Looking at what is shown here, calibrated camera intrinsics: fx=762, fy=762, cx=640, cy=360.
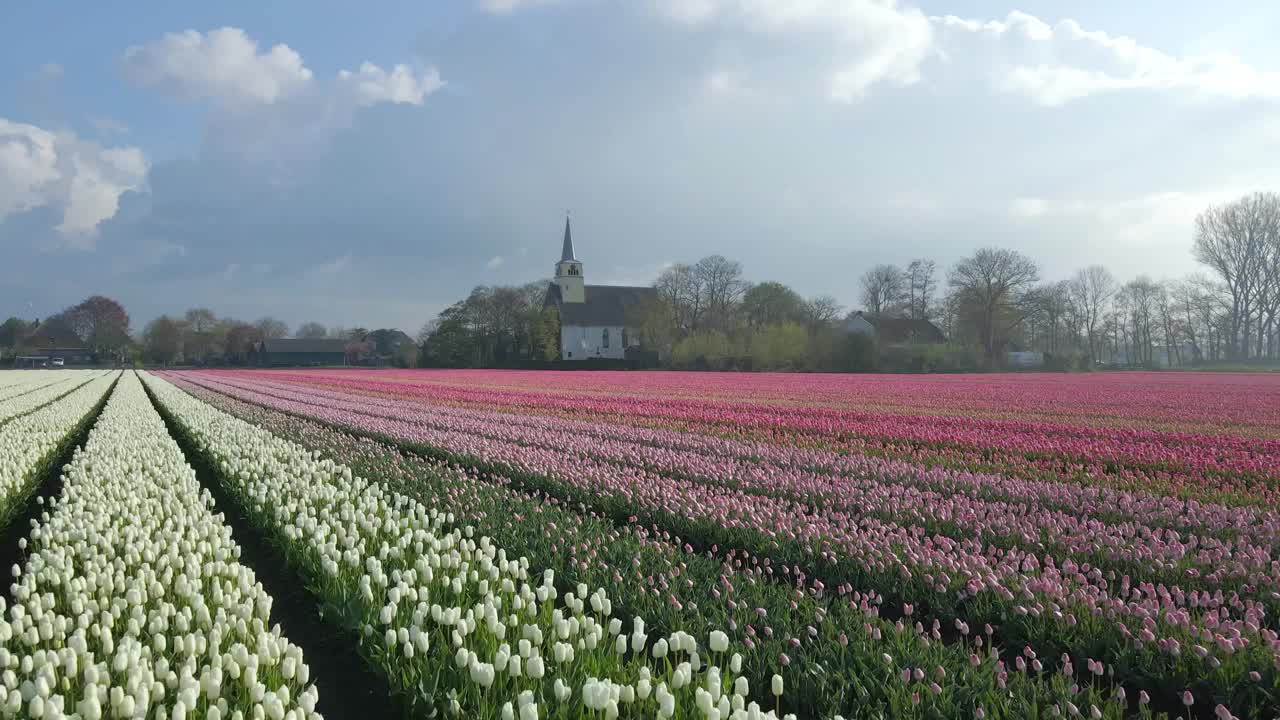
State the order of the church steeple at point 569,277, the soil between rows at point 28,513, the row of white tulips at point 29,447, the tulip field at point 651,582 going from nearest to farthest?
the tulip field at point 651,582 < the soil between rows at point 28,513 < the row of white tulips at point 29,447 < the church steeple at point 569,277

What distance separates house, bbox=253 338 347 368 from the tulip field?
99234 millimetres

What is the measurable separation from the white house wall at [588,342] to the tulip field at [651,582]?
307 feet

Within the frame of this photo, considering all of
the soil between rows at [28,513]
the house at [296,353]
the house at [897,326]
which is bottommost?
the soil between rows at [28,513]

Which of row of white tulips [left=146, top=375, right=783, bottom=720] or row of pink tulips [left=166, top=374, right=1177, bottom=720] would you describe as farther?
row of pink tulips [left=166, top=374, right=1177, bottom=720]

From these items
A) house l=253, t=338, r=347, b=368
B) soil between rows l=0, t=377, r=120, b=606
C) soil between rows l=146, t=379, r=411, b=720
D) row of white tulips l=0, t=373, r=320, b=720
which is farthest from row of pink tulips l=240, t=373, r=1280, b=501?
house l=253, t=338, r=347, b=368

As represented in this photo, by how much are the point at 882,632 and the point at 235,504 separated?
25.2 feet

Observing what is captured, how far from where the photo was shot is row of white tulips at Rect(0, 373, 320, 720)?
119 inches

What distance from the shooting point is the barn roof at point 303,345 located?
106 m

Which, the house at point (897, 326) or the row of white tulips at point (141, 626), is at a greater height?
the house at point (897, 326)

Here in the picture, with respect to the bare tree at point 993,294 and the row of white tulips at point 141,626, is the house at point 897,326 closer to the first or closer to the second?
the bare tree at point 993,294

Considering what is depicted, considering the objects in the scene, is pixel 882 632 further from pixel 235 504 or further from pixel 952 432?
pixel 952 432

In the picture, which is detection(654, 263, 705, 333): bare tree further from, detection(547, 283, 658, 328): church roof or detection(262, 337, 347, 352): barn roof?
detection(262, 337, 347, 352): barn roof

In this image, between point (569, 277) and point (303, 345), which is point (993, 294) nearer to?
point (569, 277)

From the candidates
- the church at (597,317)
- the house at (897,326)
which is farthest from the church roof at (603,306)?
the house at (897,326)
